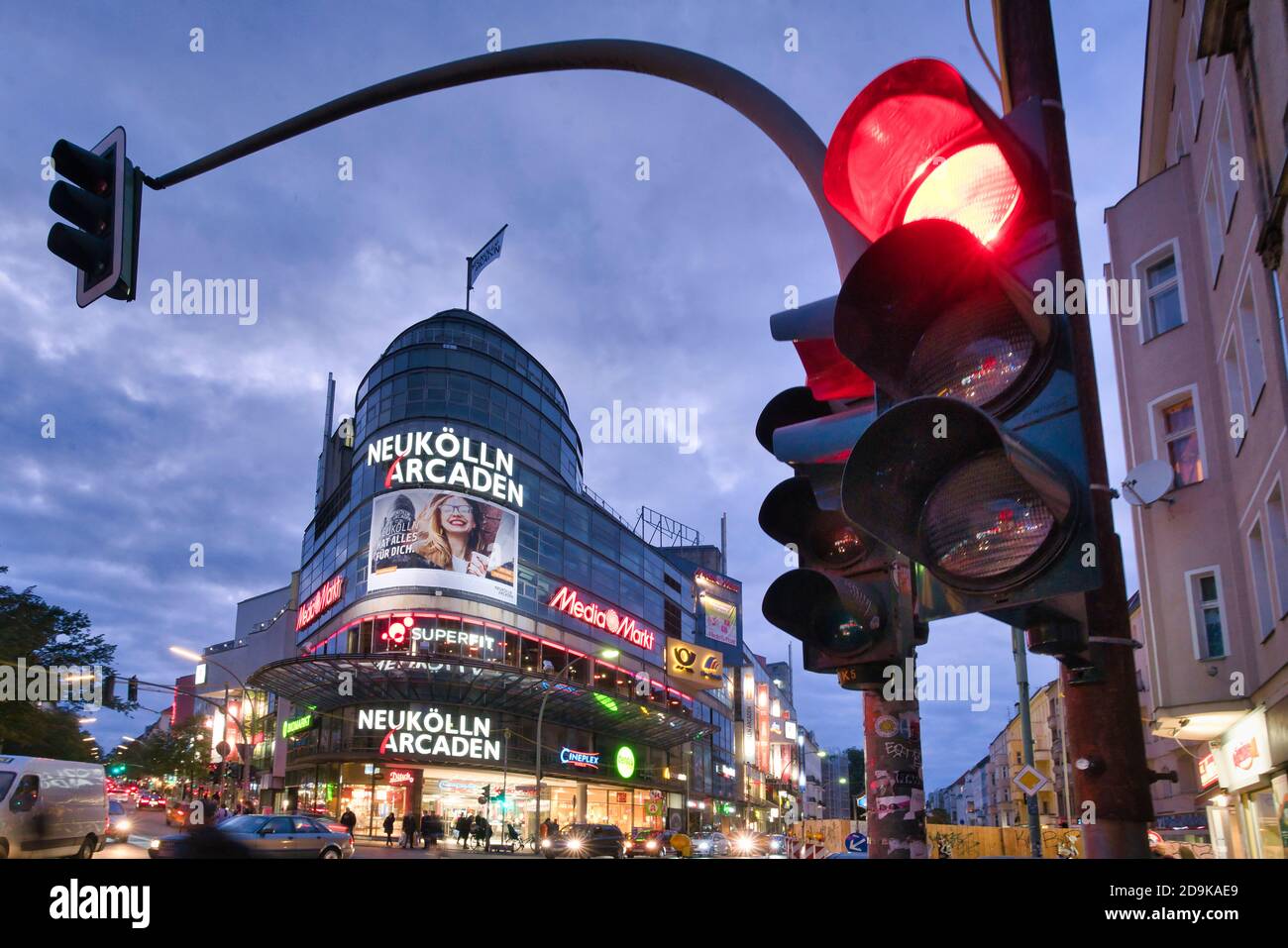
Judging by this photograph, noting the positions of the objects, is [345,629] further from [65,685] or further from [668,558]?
[668,558]

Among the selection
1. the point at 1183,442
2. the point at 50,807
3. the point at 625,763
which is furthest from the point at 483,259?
the point at 1183,442

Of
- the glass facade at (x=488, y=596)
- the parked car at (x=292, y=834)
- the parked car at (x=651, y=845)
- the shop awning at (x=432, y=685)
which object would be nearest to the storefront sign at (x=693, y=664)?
the glass facade at (x=488, y=596)

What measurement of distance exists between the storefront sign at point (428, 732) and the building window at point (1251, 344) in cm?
4582

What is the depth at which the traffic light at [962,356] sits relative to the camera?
2.24 meters

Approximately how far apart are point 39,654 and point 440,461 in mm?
21712

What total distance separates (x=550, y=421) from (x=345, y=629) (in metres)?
19.4

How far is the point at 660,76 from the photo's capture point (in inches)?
155

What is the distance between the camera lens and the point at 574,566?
64.4 metres

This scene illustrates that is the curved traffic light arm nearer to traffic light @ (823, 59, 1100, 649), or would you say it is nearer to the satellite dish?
traffic light @ (823, 59, 1100, 649)

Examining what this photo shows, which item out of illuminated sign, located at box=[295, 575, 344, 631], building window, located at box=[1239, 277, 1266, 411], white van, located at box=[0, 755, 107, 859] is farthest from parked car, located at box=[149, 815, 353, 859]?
illuminated sign, located at box=[295, 575, 344, 631]

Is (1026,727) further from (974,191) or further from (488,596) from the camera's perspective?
(488,596)

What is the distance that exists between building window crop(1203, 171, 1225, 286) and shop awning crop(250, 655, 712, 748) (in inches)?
1426

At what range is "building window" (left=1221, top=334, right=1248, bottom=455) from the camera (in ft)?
53.7
